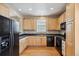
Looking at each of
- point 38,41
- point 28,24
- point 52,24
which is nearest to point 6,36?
point 38,41

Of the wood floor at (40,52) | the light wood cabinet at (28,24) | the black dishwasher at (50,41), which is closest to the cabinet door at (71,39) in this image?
the wood floor at (40,52)

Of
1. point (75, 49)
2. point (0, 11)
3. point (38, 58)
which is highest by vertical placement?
point (0, 11)

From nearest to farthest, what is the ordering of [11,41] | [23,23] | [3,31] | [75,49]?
[75,49]
[3,31]
[11,41]
[23,23]

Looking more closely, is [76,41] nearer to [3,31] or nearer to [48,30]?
[3,31]

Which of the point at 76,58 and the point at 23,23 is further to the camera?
the point at 23,23

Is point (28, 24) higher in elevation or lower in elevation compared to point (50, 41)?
higher

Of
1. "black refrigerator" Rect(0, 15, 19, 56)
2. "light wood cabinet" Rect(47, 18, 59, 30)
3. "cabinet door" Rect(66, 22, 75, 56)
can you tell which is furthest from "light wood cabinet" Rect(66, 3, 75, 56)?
"light wood cabinet" Rect(47, 18, 59, 30)

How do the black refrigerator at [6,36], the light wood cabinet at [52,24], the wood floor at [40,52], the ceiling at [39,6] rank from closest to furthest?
the black refrigerator at [6,36] → the ceiling at [39,6] → the wood floor at [40,52] → the light wood cabinet at [52,24]

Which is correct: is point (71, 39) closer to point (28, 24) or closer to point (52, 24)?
point (52, 24)

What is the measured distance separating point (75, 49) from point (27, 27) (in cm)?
606

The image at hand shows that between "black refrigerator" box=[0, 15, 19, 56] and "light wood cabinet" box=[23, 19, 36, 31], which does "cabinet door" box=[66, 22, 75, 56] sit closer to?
"black refrigerator" box=[0, 15, 19, 56]

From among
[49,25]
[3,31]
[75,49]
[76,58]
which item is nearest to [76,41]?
[75,49]

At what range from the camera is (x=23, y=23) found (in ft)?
27.7

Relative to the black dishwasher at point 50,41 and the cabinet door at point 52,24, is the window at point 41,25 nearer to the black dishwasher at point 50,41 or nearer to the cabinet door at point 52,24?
the cabinet door at point 52,24
